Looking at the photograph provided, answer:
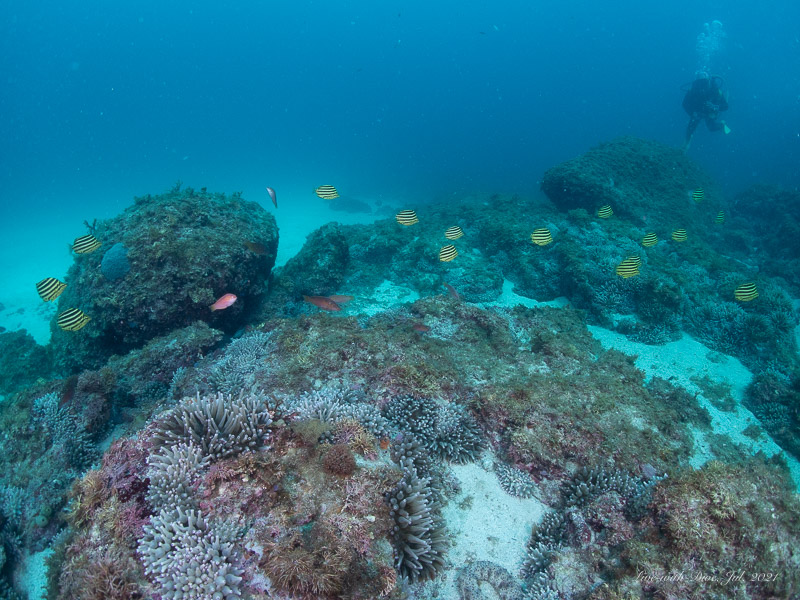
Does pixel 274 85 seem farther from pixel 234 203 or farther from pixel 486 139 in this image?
pixel 234 203

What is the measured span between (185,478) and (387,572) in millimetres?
1994

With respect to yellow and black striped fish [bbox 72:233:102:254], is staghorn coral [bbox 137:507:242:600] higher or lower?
higher

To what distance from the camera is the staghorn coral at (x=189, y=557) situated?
256cm

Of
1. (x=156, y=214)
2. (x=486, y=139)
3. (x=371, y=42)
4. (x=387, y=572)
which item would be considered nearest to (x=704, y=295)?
(x=387, y=572)

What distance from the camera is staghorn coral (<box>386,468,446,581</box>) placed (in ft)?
11.2

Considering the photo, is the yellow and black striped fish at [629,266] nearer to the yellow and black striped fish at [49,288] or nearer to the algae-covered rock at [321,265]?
the algae-covered rock at [321,265]

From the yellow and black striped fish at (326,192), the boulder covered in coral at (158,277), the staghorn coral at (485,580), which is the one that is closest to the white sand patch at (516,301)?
the yellow and black striped fish at (326,192)

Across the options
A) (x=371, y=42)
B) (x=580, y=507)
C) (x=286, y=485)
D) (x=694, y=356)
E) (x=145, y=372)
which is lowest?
(x=694, y=356)

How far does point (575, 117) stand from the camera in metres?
105

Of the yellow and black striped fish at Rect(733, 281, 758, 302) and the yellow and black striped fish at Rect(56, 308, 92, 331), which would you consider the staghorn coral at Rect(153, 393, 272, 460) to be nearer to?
the yellow and black striped fish at Rect(56, 308, 92, 331)

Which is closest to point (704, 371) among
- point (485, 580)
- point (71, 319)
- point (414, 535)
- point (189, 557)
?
point (485, 580)

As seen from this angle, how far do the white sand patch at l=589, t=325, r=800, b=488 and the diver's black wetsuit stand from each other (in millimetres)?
24301

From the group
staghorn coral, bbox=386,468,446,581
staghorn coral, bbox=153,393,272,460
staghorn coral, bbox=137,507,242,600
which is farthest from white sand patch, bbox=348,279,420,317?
staghorn coral, bbox=137,507,242,600

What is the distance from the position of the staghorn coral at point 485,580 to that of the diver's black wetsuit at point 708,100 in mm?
33739
